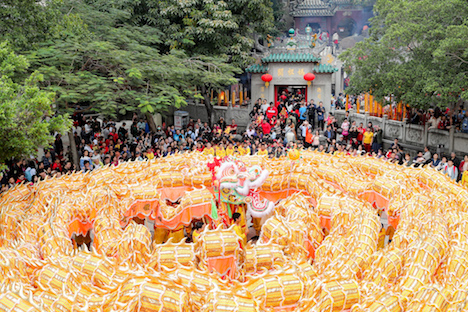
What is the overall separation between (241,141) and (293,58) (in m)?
6.86

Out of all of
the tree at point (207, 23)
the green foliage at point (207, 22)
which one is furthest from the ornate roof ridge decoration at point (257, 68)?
Result: the green foliage at point (207, 22)

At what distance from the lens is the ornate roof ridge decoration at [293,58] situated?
20672mm

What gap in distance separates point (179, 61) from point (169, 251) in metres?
10.6

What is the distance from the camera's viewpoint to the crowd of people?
1217 cm

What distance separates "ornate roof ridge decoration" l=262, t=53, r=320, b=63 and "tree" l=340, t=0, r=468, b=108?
6030 mm

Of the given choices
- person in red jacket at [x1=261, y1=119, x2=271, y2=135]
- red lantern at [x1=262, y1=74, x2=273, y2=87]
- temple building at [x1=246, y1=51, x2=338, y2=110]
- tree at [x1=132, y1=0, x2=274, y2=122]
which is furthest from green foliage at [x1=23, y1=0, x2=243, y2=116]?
temple building at [x1=246, y1=51, x2=338, y2=110]

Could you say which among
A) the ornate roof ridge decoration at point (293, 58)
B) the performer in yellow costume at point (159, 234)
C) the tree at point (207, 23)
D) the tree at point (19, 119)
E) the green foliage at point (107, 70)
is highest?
the tree at point (207, 23)

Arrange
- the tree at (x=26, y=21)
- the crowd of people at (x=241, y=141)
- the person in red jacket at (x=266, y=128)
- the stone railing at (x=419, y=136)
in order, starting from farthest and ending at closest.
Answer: the person in red jacket at (x=266, y=128) → the stone railing at (x=419, y=136) → the crowd of people at (x=241, y=141) → the tree at (x=26, y=21)

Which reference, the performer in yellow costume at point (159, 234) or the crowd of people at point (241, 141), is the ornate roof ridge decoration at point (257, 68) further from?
the performer in yellow costume at point (159, 234)

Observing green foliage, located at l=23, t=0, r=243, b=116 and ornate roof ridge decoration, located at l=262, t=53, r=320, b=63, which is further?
ornate roof ridge decoration, located at l=262, t=53, r=320, b=63

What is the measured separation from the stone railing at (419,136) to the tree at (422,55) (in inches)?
44.5

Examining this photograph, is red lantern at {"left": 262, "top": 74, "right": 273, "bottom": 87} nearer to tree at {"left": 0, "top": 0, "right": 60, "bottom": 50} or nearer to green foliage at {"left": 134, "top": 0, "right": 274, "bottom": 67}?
green foliage at {"left": 134, "top": 0, "right": 274, "bottom": 67}

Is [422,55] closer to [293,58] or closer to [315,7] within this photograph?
[293,58]

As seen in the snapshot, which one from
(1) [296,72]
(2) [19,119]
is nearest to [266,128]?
(1) [296,72]
